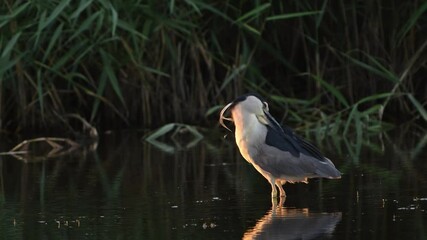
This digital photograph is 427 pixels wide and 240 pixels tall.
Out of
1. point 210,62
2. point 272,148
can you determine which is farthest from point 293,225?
point 210,62

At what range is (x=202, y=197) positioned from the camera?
8.09 m

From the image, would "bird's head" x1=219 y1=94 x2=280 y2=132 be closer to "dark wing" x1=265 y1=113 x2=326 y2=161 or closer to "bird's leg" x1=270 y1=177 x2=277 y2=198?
"dark wing" x1=265 y1=113 x2=326 y2=161

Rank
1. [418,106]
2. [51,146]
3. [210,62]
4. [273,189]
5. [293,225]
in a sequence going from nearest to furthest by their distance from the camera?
[293,225] < [273,189] < [418,106] < [51,146] < [210,62]

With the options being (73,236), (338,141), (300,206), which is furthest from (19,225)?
(338,141)

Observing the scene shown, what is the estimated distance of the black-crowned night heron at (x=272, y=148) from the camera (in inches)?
311

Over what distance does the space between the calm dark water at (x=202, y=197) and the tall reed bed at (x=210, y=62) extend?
130cm

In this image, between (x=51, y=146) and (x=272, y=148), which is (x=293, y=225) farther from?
(x=51, y=146)

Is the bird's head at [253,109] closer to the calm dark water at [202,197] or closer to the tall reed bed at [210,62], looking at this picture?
the calm dark water at [202,197]

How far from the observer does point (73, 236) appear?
6598 millimetres

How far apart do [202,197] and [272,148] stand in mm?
560

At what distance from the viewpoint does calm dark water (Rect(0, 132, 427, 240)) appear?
6664mm

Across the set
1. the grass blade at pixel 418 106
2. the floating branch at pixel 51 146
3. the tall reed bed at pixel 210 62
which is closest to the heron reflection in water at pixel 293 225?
the floating branch at pixel 51 146

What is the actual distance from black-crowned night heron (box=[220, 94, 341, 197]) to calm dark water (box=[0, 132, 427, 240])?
0.57 feet

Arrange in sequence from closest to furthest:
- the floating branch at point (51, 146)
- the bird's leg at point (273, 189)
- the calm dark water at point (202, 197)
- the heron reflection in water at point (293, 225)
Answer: the heron reflection in water at point (293, 225) → the calm dark water at point (202, 197) → the bird's leg at point (273, 189) → the floating branch at point (51, 146)
